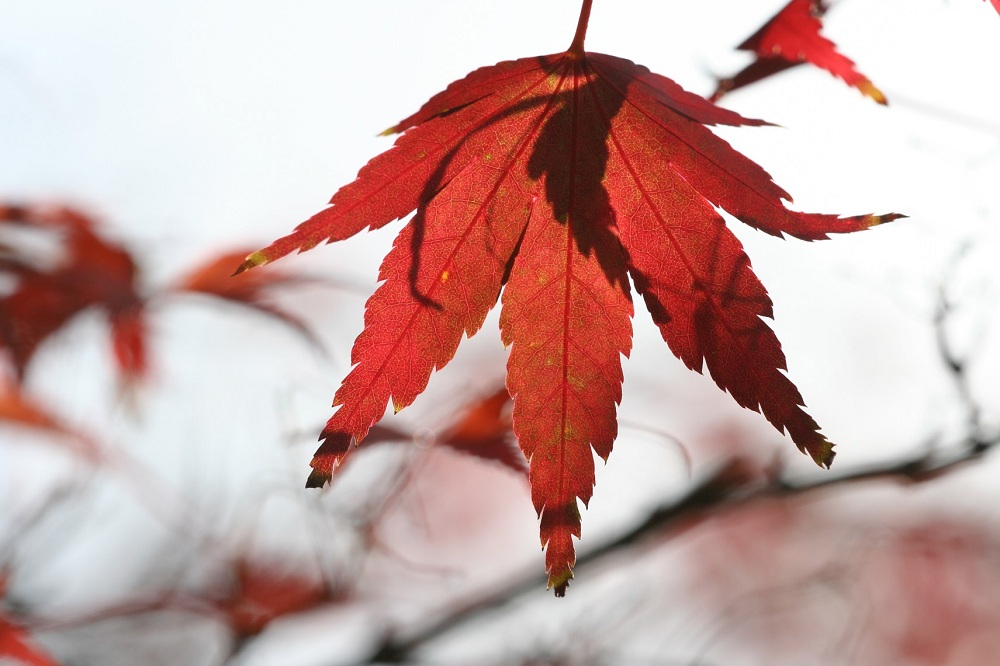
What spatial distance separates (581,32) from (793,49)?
0.16m

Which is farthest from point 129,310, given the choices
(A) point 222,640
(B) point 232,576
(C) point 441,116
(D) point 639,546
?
(C) point 441,116

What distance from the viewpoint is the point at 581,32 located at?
467mm

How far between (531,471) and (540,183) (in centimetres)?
17

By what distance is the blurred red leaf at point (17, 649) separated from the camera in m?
1.00

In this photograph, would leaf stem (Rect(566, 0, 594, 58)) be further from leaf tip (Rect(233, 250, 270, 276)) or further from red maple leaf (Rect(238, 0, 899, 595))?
leaf tip (Rect(233, 250, 270, 276))

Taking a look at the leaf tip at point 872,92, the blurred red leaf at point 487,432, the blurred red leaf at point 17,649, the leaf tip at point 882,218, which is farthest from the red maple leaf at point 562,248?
the blurred red leaf at point 17,649

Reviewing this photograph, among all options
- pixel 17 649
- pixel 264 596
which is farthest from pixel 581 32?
pixel 264 596

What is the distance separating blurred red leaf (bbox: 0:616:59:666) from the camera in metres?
1.00

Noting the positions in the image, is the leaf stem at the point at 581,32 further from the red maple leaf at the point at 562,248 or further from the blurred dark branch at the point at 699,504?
the blurred dark branch at the point at 699,504

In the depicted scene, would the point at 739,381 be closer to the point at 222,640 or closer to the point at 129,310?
Answer: the point at 222,640

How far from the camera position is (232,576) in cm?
132

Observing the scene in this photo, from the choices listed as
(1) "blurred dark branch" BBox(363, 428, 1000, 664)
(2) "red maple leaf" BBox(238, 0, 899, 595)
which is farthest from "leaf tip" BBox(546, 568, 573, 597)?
(1) "blurred dark branch" BBox(363, 428, 1000, 664)

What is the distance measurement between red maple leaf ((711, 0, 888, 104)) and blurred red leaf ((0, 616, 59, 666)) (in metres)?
1.02

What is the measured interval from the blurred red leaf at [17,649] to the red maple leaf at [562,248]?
0.86 metres
